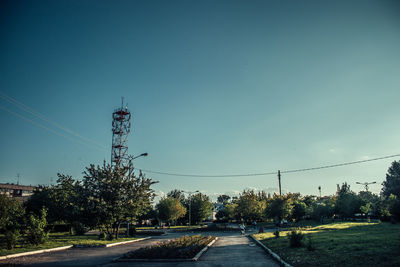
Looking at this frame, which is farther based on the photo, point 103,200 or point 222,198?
point 222,198

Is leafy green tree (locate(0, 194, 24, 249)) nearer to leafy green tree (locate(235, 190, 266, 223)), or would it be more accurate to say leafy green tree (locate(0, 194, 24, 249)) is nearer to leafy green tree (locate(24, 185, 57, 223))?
leafy green tree (locate(24, 185, 57, 223))

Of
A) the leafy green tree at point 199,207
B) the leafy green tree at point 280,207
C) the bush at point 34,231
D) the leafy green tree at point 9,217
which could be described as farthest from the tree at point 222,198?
the bush at point 34,231

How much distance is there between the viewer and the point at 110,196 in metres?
23.8

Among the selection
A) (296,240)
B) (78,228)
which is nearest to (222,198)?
(78,228)

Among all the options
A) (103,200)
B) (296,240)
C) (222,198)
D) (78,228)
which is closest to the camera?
(296,240)

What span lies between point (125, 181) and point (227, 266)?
16.2 meters

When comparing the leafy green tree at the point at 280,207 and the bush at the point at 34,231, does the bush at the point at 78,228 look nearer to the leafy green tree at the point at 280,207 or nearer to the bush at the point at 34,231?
the bush at the point at 34,231

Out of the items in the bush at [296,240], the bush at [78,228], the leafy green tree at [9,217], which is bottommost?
the bush at [78,228]

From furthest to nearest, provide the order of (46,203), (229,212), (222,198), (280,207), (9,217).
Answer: (222,198), (229,212), (280,207), (46,203), (9,217)

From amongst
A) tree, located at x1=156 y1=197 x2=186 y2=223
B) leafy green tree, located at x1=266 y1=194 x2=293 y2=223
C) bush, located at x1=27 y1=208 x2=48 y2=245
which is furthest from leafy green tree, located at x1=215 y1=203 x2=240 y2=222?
bush, located at x1=27 y1=208 x2=48 y2=245

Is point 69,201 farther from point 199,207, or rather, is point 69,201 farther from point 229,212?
point 229,212

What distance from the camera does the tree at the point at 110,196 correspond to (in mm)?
23188

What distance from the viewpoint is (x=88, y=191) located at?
2386cm

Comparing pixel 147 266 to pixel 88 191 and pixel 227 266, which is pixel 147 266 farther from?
pixel 88 191
